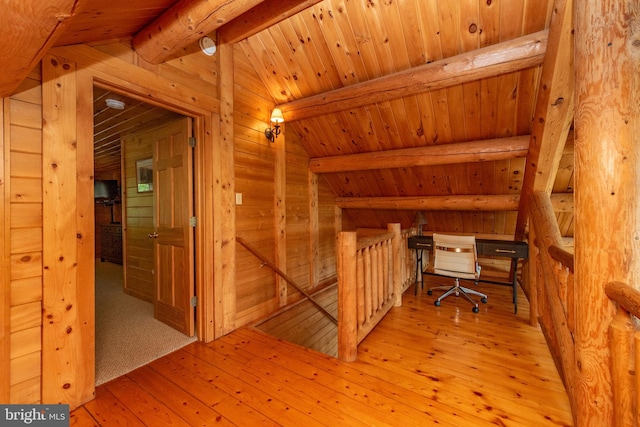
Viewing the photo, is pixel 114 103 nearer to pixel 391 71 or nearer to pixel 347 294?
pixel 391 71

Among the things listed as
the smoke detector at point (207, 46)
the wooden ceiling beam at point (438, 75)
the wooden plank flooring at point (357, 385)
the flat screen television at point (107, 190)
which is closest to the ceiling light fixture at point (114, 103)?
the smoke detector at point (207, 46)

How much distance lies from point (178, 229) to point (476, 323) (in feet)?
10.1

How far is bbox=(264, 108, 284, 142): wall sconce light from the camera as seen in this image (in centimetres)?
292

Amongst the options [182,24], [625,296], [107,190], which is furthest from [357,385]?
[107,190]

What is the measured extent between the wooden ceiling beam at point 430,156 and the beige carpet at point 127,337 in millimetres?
2653

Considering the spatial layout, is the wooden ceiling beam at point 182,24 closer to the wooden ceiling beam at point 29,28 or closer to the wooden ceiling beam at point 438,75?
the wooden ceiling beam at point 29,28

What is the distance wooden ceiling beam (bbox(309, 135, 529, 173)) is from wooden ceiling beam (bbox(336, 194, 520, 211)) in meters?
0.79

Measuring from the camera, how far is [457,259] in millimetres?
3035

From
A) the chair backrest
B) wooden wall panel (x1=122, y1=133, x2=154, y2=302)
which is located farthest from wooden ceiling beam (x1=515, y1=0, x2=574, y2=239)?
wooden wall panel (x1=122, y1=133, x2=154, y2=302)

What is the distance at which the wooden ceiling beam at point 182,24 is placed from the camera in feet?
4.64

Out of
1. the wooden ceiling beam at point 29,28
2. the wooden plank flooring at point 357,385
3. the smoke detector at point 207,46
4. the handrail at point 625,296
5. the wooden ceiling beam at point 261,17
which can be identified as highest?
the wooden ceiling beam at point 261,17

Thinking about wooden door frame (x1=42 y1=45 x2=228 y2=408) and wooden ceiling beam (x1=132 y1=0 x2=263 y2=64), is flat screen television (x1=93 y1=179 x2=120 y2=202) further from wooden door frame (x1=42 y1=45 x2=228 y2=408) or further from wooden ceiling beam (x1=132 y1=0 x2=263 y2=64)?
wooden ceiling beam (x1=132 y1=0 x2=263 y2=64)

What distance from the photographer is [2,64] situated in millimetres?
1017

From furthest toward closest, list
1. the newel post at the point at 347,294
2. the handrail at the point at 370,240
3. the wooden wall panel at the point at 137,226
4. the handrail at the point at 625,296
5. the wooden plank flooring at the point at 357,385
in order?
1. the wooden wall panel at the point at 137,226
2. the handrail at the point at 370,240
3. the newel post at the point at 347,294
4. the wooden plank flooring at the point at 357,385
5. the handrail at the point at 625,296
